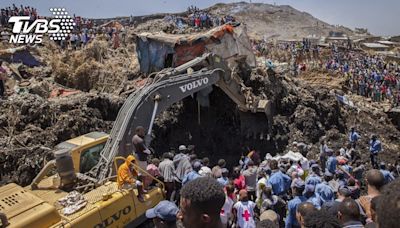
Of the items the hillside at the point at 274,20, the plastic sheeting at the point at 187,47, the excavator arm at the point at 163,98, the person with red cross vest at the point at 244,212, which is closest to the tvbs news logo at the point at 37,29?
the plastic sheeting at the point at 187,47

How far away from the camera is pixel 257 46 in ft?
110

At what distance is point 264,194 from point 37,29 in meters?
19.9

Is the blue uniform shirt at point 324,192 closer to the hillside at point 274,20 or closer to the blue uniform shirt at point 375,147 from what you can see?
the blue uniform shirt at point 375,147

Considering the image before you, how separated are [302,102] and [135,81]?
24.0ft

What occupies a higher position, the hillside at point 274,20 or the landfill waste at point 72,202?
the hillside at point 274,20

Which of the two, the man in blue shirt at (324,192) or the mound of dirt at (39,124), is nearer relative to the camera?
the man in blue shirt at (324,192)

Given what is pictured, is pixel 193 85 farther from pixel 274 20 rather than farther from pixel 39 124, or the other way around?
pixel 274 20

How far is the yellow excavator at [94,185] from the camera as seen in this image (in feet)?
19.8

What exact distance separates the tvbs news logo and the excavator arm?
13.6 m

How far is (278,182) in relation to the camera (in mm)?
8312

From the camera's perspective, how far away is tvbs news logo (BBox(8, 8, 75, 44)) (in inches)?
862

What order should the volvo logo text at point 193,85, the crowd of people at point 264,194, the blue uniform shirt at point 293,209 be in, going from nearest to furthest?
the crowd of people at point 264,194, the blue uniform shirt at point 293,209, the volvo logo text at point 193,85

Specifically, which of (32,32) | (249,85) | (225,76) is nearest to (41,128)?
(225,76)

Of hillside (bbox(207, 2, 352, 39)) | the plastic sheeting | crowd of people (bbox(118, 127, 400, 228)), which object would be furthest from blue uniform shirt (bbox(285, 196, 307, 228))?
hillside (bbox(207, 2, 352, 39))
